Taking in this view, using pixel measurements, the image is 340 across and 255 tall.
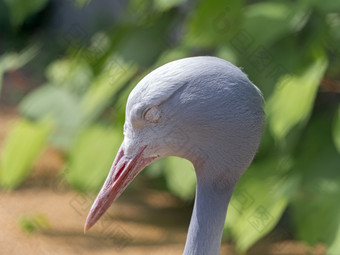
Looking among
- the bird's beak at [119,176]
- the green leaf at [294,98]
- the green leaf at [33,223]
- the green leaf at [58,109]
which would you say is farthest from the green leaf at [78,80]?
the bird's beak at [119,176]

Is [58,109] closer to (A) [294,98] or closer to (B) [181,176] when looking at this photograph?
(B) [181,176]

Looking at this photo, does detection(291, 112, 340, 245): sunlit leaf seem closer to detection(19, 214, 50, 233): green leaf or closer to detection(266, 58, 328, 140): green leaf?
detection(266, 58, 328, 140): green leaf

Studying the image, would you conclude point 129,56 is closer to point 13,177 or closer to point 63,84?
point 63,84

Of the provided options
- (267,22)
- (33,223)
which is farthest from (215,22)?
(33,223)

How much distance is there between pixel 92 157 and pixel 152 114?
67.5 inches

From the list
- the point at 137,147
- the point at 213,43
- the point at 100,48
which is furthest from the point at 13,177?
the point at 137,147

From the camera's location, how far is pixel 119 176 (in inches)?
68.0

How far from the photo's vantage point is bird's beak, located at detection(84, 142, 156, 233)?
67.1 inches

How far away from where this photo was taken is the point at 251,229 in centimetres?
283

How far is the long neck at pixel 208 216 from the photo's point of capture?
1.66 metres

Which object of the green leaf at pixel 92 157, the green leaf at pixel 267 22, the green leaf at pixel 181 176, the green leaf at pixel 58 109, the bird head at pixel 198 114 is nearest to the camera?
the bird head at pixel 198 114

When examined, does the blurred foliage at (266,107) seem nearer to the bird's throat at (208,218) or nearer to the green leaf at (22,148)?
the green leaf at (22,148)

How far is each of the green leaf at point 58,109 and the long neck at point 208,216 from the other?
6.32 ft

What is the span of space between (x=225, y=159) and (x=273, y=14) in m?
1.33
